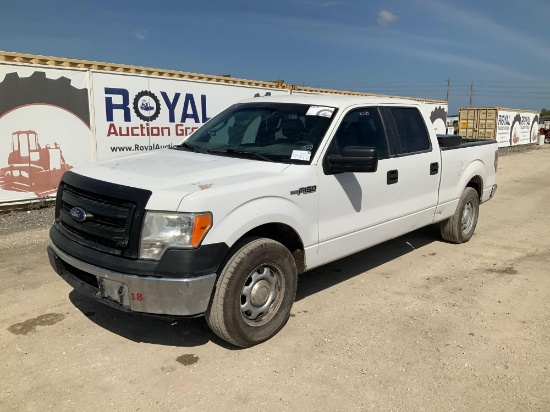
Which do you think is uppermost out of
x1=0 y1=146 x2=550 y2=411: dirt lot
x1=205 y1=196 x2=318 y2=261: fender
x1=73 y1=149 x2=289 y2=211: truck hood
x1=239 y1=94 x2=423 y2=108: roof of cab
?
x1=239 y1=94 x2=423 y2=108: roof of cab

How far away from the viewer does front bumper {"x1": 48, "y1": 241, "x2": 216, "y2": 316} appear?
9.84ft

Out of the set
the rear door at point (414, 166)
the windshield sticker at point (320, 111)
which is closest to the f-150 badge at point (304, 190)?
the windshield sticker at point (320, 111)

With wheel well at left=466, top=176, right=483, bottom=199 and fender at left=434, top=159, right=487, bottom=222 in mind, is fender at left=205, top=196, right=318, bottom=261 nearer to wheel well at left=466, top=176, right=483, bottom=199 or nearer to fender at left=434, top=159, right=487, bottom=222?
fender at left=434, top=159, right=487, bottom=222

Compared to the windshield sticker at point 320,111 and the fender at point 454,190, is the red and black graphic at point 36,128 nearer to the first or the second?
the windshield sticker at point 320,111

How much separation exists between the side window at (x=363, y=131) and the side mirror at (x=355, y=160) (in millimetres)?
242

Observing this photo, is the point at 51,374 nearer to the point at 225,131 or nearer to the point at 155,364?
the point at 155,364

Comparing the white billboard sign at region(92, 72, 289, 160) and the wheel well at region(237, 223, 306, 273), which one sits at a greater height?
the white billboard sign at region(92, 72, 289, 160)

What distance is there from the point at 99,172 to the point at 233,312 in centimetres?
148

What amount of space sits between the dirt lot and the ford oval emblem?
0.98 metres

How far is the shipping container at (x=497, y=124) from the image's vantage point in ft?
90.4

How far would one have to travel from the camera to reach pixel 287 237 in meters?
3.84

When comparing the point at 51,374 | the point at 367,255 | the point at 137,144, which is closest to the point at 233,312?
the point at 51,374

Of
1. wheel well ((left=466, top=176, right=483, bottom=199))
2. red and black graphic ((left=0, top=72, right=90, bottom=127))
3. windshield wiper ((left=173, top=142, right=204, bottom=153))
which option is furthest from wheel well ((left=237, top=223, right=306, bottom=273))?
red and black graphic ((left=0, top=72, right=90, bottom=127))

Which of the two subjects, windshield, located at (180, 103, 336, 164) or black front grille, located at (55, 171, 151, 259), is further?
windshield, located at (180, 103, 336, 164)
